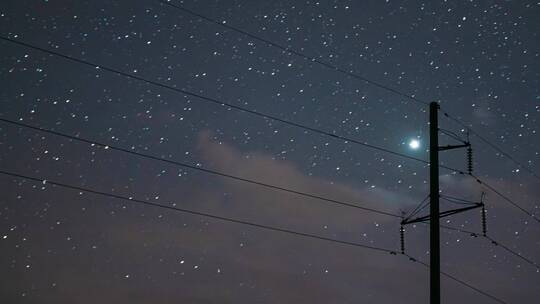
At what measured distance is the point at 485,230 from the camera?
57.4ft

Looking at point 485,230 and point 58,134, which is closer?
point 58,134

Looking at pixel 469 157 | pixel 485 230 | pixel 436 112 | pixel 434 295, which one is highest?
pixel 436 112

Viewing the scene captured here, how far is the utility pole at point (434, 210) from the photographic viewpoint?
1385 cm

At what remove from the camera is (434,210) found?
1462 centimetres

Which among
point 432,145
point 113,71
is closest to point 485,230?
point 432,145

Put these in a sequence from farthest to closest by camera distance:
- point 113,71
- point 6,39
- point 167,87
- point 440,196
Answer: point 440,196 → point 167,87 → point 113,71 → point 6,39

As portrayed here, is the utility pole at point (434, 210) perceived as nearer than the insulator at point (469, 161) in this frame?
Yes

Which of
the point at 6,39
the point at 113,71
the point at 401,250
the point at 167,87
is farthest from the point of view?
the point at 401,250

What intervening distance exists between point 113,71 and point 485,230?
1059cm

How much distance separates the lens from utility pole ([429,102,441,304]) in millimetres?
13852

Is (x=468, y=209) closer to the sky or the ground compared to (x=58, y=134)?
closer to the ground

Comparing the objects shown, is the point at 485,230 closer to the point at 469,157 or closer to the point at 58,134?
the point at 469,157

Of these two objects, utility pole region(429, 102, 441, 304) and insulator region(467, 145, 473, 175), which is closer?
utility pole region(429, 102, 441, 304)

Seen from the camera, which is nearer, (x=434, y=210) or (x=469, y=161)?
(x=434, y=210)
